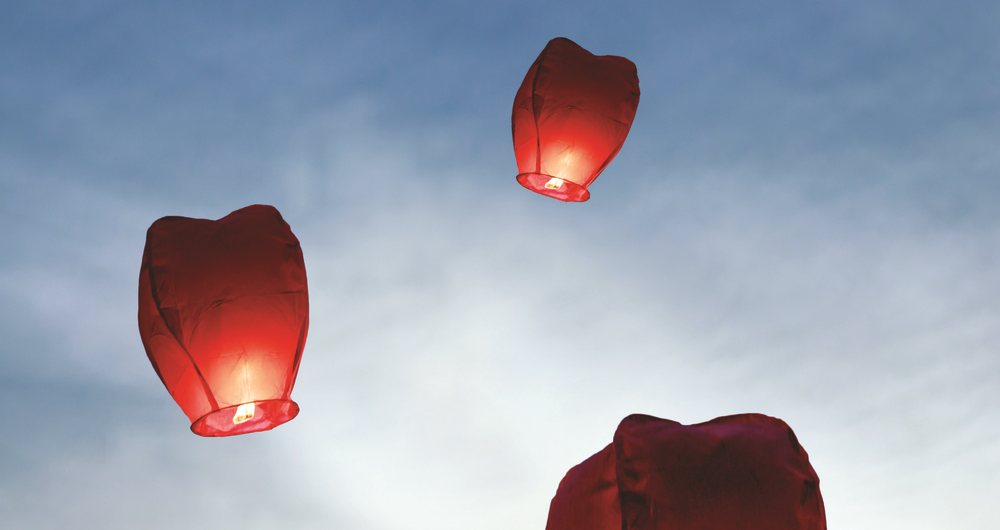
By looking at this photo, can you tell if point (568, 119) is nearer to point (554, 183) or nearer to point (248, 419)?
point (554, 183)

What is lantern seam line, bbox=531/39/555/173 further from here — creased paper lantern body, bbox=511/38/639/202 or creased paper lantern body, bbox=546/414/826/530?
creased paper lantern body, bbox=546/414/826/530

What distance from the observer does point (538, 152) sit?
401 centimetres

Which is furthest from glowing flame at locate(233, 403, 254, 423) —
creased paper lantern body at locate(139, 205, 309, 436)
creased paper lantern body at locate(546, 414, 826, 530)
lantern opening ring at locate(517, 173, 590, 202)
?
lantern opening ring at locate(517, 173, 590, 202)

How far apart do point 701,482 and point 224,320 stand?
1.67 meters

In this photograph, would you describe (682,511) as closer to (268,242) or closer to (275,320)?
(275,320)

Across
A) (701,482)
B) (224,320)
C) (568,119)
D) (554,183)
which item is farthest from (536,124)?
(701,482)

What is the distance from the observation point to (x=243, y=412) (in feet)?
10.00

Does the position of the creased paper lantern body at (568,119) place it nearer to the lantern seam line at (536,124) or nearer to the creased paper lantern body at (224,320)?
the lantern seam line at (536,124)


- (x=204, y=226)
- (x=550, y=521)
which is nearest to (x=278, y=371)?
(x=204, y=226)

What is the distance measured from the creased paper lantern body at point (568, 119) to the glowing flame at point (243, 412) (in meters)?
1.72

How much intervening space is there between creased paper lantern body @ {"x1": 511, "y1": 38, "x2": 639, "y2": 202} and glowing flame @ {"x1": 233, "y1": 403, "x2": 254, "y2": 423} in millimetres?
1715

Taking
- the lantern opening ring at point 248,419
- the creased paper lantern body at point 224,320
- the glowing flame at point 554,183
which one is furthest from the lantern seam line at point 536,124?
the lantern opening ring at point 248,419

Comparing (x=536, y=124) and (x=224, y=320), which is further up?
(x=536, y=124)

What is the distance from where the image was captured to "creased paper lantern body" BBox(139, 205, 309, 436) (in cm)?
291
